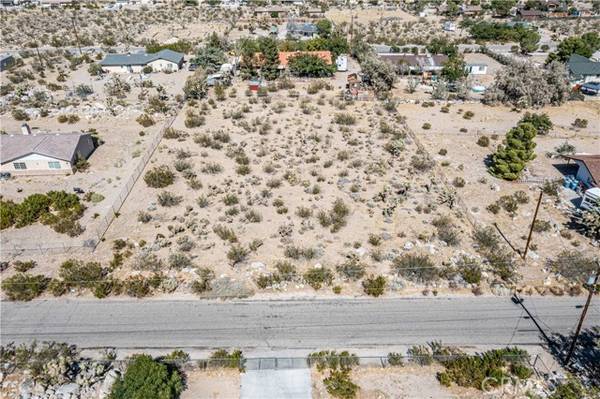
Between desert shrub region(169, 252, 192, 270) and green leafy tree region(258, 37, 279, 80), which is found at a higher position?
green leafy tree region(258, 37, 279, 80)

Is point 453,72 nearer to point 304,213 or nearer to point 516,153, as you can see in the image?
point 516,153

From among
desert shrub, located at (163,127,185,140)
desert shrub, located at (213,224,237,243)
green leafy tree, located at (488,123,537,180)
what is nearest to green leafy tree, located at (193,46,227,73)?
desert shrub, located at (163,127,185,140)

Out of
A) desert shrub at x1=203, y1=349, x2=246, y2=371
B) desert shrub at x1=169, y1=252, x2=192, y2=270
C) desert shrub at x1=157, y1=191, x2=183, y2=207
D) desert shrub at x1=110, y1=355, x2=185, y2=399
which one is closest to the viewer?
desert shrub at x1=110, y1=355, x2=185, y2=399

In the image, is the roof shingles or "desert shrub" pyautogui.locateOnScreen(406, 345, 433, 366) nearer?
"desert shrub" pyautogui.locateOnScreen(406, 345, 433, 366)

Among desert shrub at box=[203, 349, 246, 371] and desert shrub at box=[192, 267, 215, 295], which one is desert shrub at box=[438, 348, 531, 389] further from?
desert shrub at box=[192, 267, 215, 295]

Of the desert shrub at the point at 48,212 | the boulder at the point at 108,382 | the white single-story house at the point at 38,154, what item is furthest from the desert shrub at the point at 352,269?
the white single-story house at the point at 38,154

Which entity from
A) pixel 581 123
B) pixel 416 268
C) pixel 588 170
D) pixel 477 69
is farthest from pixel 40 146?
pixel 477 69
